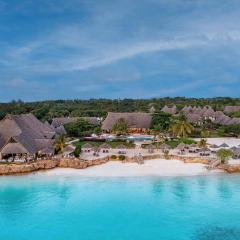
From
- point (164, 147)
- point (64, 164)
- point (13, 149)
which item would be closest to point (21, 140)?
point (13, 149)

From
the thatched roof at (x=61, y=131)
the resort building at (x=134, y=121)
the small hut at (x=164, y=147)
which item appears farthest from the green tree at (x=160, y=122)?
the small hut at (x=164, y=147)

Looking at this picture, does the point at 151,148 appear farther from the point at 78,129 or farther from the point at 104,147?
the point at 78,129

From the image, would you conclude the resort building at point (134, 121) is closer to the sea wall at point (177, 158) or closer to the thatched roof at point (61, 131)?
the thatched roof at point (61, 131)

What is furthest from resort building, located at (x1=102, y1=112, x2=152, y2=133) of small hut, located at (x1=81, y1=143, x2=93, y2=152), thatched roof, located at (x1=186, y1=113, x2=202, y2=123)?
small hut, located at (x1=81, y1=143, x2=93, y2=152)

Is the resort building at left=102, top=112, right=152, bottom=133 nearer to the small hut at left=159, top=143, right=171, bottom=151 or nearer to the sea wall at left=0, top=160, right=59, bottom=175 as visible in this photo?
the small hut at left=159, top=143, right=171, bottom=151

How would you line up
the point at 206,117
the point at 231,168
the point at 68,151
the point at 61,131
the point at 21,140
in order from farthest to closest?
1. the point at 206,117
2. the point at 61,131
3. the point at 68,151
4. the point at 21,140
5. the point at 231,168
